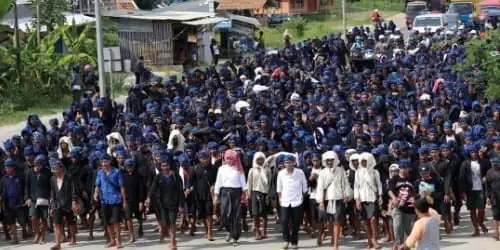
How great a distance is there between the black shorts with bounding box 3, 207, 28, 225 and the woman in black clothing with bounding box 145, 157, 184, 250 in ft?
7.04

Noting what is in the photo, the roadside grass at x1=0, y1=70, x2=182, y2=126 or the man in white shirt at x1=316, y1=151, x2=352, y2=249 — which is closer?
the man in white shirt at x1=316, y1=151, x2=352, y2=249

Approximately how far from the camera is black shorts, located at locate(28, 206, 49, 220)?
50.7 feet

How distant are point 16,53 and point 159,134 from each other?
Answer: 498 inches

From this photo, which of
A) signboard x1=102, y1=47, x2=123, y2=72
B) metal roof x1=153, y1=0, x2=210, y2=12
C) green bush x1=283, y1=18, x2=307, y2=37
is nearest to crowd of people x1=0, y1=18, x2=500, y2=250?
signboard x1=102, y1=47, x2=123, y2=72

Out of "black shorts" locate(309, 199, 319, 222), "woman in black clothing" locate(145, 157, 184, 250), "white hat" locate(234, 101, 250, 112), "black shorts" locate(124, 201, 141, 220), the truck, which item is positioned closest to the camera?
"woman in black clothing" locate(145, 157, 184, 250)

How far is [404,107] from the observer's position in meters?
20.4

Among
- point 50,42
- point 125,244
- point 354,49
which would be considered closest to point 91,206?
point 125,244

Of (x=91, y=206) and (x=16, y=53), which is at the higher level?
(x=16, y=53)

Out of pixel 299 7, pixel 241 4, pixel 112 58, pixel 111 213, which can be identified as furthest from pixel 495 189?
pixel 299 7

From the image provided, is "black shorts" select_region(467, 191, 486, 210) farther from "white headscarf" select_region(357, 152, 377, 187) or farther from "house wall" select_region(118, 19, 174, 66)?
"house wall" select_region(118, 19, 174, 66)

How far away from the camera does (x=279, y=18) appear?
217ft

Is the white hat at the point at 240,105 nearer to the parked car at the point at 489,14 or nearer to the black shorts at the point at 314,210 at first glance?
the black shorts at the point at 314,210

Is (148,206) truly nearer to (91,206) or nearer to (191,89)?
(91,206)

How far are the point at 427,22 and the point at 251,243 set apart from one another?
99.0 ft
